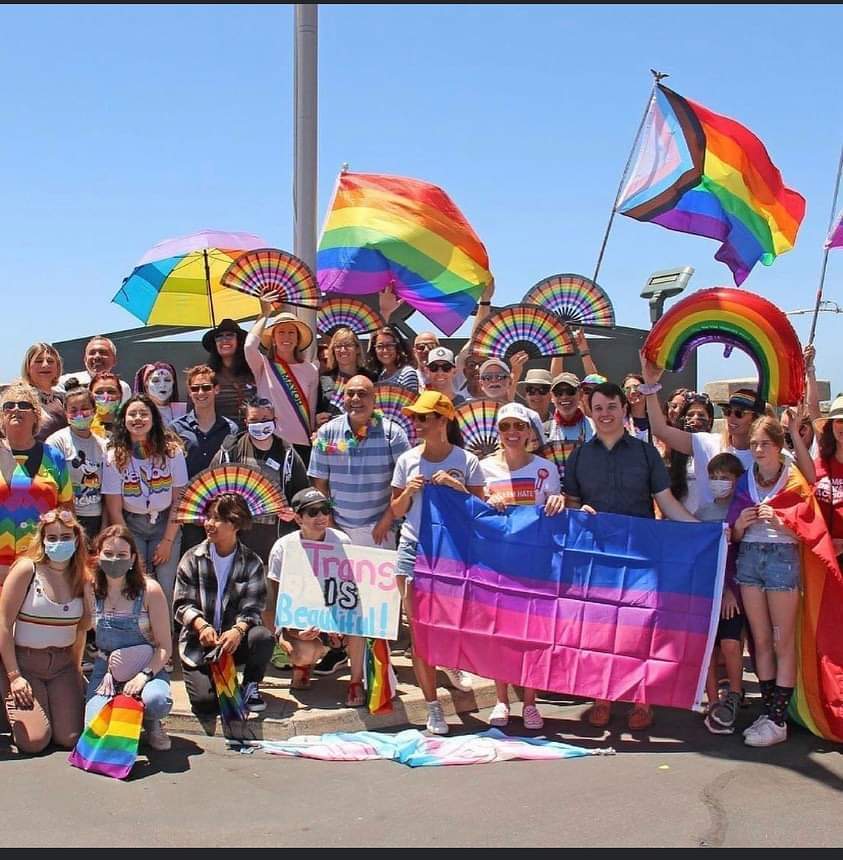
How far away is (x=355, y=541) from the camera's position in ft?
22.2

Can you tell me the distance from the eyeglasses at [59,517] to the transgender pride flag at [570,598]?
212cm

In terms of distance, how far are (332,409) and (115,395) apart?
1641 millimetres

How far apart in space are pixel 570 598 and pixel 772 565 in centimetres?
122

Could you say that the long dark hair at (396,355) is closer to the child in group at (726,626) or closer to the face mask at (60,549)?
the child in group at (726,626)

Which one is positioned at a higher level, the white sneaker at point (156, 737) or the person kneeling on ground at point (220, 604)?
the person kneeling on ground at point (220, 604)

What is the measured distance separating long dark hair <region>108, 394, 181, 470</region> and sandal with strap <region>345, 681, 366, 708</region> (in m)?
1.97

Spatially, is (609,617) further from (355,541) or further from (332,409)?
(332,409)

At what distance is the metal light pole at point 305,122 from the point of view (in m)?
8.78

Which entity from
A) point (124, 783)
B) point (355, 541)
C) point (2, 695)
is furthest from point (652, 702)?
point (2, 695)

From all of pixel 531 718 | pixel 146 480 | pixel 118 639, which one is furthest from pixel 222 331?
pixel 531 718

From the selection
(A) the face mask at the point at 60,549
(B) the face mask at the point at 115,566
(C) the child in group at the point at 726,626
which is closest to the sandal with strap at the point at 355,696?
(B) the face mask at the point at 115,566

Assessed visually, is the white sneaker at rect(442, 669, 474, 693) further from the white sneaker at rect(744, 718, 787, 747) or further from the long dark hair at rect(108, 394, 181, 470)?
the long dark hair at rect(108, 394, 181, 470)

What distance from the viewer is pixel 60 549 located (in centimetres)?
590

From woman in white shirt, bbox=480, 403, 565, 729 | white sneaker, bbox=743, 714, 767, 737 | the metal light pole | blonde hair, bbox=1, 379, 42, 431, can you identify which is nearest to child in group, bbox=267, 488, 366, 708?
woman in white shirt, bbox=480, 403, 565, 729
